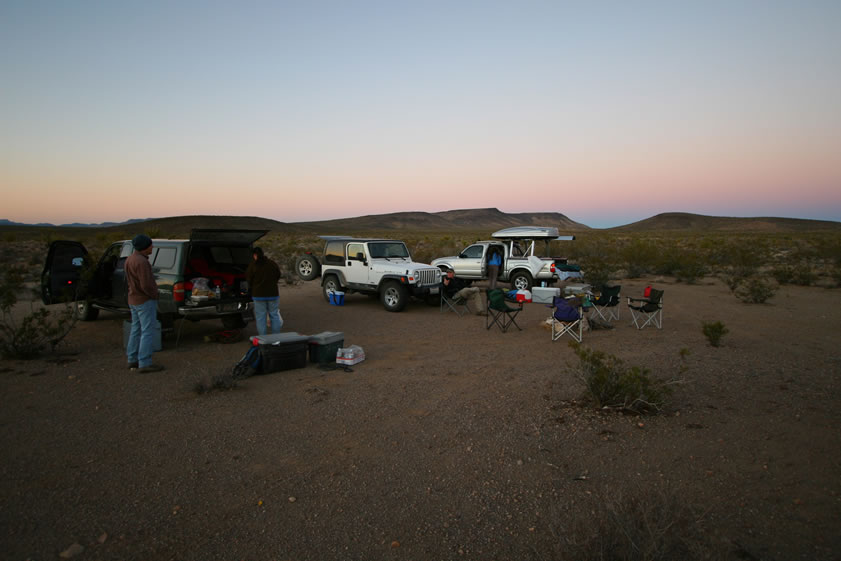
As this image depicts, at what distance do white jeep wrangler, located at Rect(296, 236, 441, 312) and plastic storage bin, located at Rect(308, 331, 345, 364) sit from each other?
435cm

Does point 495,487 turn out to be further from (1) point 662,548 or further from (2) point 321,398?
(2) point 321,398

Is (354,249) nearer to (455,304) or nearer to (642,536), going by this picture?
(455,304)

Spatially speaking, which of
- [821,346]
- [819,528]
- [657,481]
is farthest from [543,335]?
[819,528]

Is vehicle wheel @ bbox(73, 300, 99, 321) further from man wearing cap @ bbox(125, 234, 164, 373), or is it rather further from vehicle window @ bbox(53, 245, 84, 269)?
man wearing cap @ bbox(125, 234, 164, 373)

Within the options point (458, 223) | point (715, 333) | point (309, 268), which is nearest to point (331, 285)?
point (309, 268)

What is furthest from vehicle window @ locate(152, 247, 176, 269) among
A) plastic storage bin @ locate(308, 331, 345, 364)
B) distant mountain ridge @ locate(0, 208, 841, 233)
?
distant mountain ridge @ locate(0, 208, 841, 233)

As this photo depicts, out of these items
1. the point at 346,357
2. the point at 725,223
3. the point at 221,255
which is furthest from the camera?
the point at 725,223

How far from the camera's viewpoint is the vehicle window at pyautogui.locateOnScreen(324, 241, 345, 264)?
12461 millimetres

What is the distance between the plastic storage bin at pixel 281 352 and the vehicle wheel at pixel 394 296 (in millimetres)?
4632

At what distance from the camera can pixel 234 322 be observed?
8.62m

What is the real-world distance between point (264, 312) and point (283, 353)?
1.55m

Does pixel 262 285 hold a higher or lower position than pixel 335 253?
lower

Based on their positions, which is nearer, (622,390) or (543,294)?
(622,390)

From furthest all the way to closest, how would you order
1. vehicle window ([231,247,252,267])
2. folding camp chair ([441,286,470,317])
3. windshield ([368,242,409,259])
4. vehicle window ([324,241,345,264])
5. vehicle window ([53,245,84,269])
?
vehicle window ([324,241,345,264]), windshield ([368,242,409,259]), folding camp chair ([441,286,470,317]), vehicle window ([231,247,252,267]), vehicle window ([53,245,84,269])
